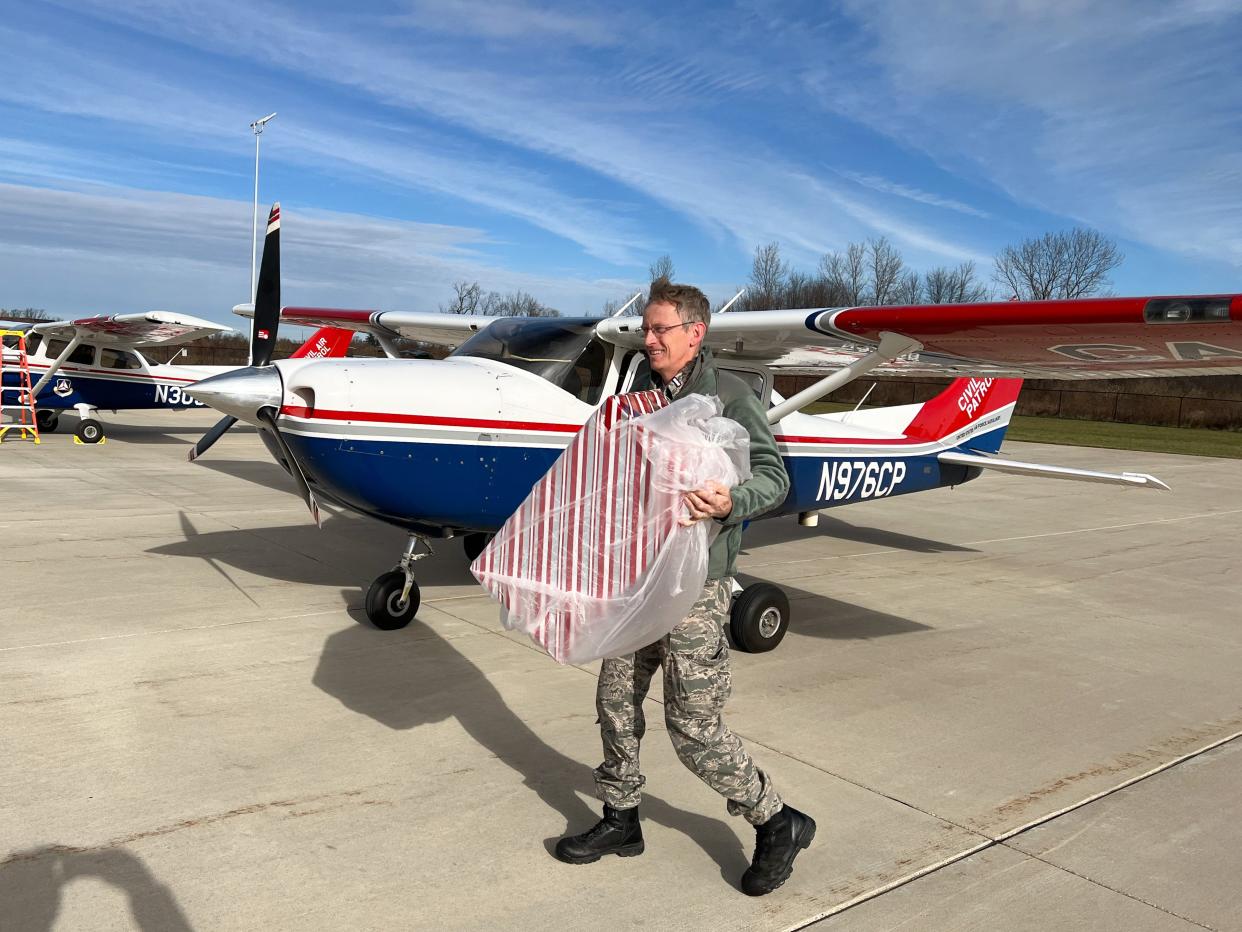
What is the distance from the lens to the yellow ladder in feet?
55.1

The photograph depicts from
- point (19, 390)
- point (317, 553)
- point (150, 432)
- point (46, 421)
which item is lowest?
point (150, 432)

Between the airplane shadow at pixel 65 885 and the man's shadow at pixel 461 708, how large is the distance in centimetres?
115

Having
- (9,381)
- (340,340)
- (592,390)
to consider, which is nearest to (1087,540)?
(592,390)

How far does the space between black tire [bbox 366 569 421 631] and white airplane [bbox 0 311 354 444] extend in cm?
1142

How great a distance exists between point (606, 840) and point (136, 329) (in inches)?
633

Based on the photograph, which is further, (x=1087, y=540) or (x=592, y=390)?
(x=1087, y=540)

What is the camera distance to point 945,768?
398cm

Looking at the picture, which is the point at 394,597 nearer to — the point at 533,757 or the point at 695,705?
the point at 533,757

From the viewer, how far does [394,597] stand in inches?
221

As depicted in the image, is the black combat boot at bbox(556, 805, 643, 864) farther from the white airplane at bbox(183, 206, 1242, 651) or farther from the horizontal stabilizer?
the horizontal stabilizer

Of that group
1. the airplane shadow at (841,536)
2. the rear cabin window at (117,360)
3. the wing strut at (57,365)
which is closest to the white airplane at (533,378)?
the airplane shadow at (841,536)

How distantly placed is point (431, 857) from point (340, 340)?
956cm

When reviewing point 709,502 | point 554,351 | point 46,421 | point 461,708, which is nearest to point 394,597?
point 461,708

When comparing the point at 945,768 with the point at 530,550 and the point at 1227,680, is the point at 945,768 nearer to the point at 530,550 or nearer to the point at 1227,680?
the point at 530,550
